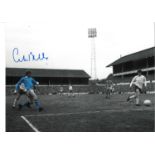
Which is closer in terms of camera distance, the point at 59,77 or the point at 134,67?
the point at 134,67

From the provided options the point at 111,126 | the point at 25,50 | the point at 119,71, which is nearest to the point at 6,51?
the point at 25,50

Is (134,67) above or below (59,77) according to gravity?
above

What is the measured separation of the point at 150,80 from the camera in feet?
119
